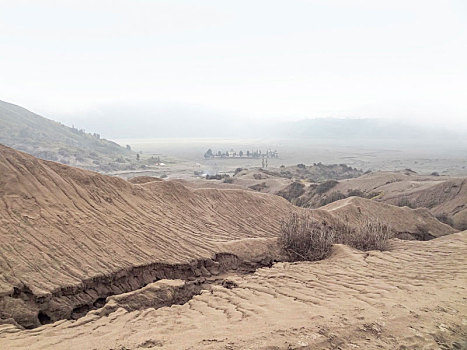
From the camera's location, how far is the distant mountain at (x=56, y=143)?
2908 inches

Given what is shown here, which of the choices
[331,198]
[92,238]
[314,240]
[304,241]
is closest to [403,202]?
[331,198]

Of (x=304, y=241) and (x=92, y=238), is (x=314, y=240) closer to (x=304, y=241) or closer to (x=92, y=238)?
(x=304, y=241)

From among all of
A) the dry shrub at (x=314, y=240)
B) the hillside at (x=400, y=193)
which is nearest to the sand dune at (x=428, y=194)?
the hillside at (x=400, y=193)

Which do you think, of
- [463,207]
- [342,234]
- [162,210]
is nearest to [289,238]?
[342,234]

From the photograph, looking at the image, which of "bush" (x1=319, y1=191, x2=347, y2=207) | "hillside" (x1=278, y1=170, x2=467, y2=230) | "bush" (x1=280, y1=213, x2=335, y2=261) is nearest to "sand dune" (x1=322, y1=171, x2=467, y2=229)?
"hillside" (x1=278, y1=170, x2=467, y2=230)

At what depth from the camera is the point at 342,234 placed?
11.9 m

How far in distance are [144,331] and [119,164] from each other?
73.8 m

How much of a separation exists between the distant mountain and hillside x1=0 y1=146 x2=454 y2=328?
198 ft

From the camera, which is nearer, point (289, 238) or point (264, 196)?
point (289, 238)

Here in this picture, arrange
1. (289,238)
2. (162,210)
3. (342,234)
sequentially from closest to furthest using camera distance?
1. (289,238)
2. (162,210)
3. (342,234)

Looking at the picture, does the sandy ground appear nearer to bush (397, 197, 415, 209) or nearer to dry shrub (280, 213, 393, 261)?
dry shrub (280, 213, 393, 261)

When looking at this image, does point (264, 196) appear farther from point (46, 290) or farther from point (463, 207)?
point (463, 207)

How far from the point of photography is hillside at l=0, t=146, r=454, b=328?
6.30m

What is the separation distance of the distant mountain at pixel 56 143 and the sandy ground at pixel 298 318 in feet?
216
